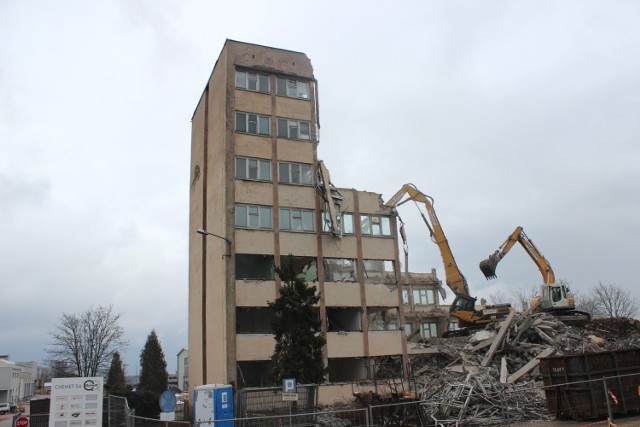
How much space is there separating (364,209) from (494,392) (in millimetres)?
15630

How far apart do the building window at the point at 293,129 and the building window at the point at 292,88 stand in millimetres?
1802

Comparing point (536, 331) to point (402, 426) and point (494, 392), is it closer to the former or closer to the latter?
point (494, 392)

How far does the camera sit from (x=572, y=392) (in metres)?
16.6

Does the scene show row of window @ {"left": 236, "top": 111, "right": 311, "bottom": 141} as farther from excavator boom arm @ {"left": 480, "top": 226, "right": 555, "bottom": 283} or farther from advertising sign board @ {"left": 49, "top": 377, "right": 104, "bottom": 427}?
advertising sign board @ {"left": 49, "top": 377, "right": 104, "bottom": 427}

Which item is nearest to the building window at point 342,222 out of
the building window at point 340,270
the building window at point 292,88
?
the building window at point 340,270

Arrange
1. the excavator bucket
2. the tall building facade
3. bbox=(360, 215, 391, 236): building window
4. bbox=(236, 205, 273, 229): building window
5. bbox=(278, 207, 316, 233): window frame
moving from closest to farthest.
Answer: the tall building facade
bbox=(236, 205, 273, 229): building window
bbox=(278, 207, 316, 233): window frame
bbox=(360, 215, 391, 236): building window
the excavator bucket

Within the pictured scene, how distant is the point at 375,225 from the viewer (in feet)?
113

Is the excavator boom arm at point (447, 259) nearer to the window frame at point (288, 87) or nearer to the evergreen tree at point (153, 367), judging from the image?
the window frame at point (288, 87)

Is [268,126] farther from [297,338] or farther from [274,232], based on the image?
[297,338]

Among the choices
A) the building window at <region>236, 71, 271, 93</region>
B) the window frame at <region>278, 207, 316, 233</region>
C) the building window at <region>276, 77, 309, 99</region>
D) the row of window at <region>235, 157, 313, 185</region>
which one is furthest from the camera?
the building window at <region>276, 77, 309, 99</region>

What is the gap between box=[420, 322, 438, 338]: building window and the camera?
2461 inches

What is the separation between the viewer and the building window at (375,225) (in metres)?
34.1

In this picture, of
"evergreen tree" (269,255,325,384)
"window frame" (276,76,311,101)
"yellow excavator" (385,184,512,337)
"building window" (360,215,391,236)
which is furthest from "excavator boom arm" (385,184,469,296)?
"evergreen tree" (269,255,325,384)

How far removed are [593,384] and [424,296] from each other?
50493 millimetres
